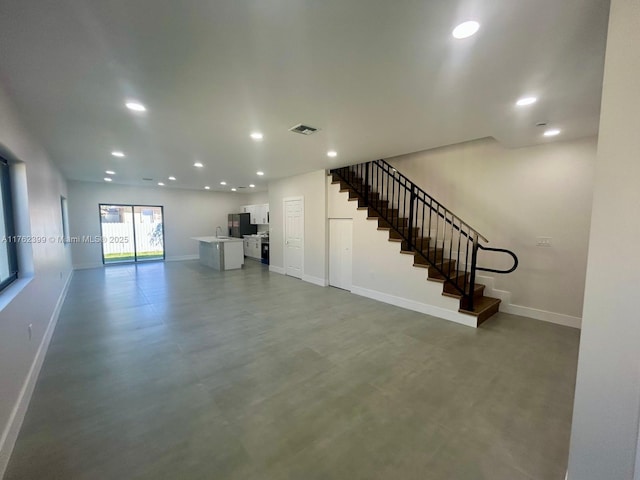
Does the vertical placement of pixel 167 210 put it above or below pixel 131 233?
above

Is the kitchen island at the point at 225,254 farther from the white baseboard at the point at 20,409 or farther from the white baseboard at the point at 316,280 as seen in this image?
the white baseboard at the point at 20,409

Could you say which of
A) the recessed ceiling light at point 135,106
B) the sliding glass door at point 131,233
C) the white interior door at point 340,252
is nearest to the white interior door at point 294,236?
the white interior door at point 340,252

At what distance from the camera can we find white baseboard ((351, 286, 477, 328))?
3.90m

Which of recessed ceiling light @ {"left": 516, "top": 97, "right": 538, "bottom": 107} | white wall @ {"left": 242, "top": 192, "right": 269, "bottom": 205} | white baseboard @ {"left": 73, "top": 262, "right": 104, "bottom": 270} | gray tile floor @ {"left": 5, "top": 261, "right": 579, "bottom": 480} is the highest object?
recessed ceiling light @ {"left": 516, "top": 97, "right": 538, "bottom": 107}

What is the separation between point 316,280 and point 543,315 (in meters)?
4.40

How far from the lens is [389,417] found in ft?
6.70

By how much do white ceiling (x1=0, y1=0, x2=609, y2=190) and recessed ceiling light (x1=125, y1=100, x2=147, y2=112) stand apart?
0.08 meters

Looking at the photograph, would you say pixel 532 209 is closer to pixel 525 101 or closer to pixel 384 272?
pixel 525 101

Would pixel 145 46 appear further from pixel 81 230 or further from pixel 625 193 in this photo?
pixel 81 230

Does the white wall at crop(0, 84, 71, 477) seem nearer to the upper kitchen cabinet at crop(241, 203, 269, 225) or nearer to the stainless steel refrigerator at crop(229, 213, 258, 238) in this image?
the upper kitchen cabinet at crop(241, 203, 269, 225)

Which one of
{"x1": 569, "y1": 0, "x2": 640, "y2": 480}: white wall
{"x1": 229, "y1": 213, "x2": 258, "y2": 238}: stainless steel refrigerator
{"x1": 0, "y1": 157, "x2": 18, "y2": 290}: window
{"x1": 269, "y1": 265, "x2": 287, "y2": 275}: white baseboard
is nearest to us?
{"x1": 569, "y1": 0, "x2": 640, "y2": 480}: white wall

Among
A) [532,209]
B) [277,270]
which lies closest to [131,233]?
[277,270]

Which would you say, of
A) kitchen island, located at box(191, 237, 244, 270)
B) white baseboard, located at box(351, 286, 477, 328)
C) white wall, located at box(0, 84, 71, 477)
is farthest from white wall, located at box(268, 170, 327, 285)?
white wall, located at box(0, 84, 71, 477)

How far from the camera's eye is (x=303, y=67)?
2012 mm
